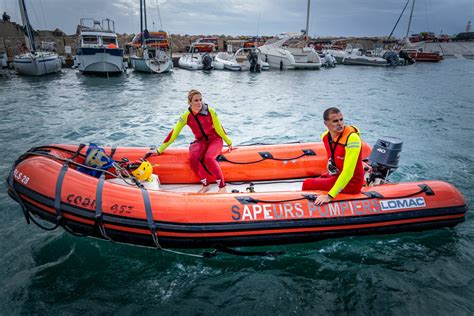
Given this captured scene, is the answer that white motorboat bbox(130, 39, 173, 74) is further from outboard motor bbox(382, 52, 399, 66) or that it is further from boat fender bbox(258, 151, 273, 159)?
outboard motor bbox(382, 52, 399, 66)

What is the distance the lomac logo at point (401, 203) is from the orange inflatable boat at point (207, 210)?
0.01 m

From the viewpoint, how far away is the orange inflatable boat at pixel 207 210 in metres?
3.32

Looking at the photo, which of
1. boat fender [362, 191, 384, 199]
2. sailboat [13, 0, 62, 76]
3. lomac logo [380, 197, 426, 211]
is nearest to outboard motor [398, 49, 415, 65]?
sailboat [13, 0, 62, 76]

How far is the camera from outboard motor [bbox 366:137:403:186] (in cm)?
414

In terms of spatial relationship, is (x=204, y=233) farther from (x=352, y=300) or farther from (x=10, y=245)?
(x=10, y=245)

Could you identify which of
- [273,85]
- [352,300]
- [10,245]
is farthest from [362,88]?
[10,245]

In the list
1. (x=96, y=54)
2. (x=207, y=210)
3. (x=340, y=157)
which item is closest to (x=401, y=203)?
(x=340, y=157)

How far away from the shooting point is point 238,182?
474 cm

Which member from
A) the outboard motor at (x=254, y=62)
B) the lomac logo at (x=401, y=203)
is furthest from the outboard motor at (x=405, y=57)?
the lomac logo at (x=401, y=203)

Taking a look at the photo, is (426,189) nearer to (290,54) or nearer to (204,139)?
(204,139)

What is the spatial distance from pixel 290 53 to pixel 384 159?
23167mm

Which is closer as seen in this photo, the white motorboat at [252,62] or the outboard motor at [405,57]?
the white motorboat at [252,62]

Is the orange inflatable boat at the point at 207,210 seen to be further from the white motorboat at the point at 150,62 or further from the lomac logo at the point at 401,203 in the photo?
the white motorboat at the point at 150,62

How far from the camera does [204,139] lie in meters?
4.41
